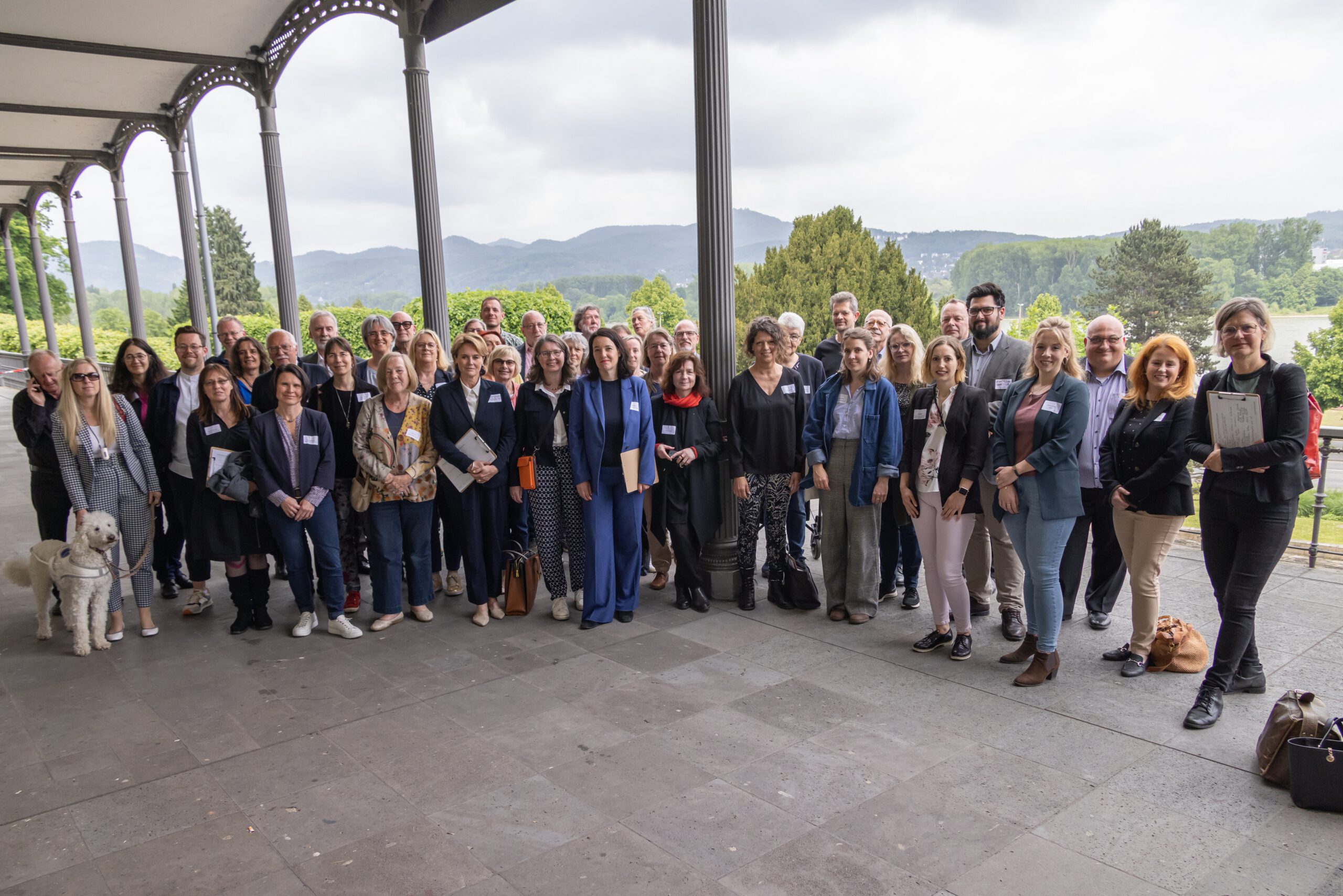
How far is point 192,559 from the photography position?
16.6 feet

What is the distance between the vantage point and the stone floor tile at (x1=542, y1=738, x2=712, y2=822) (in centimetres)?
295

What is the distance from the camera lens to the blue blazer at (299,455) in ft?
15.0

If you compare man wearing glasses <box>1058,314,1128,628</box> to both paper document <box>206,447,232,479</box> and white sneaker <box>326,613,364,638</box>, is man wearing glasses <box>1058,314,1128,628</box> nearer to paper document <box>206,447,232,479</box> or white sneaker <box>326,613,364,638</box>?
white sneaker <box>326,613,364,638</box>

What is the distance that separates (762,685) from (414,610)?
2276 mm

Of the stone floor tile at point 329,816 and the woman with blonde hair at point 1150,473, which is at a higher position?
the woman with blonde hair at point 1150,473

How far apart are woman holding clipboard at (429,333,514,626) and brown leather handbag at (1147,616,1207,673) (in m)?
3.53

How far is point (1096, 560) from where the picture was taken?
15.3 ft

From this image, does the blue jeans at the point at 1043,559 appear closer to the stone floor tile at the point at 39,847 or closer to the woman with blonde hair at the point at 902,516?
the woman with blonde hair at the point at 902,516

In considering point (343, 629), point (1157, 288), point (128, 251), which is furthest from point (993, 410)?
point (1157, 288)

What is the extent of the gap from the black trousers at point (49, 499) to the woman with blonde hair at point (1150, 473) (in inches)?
230

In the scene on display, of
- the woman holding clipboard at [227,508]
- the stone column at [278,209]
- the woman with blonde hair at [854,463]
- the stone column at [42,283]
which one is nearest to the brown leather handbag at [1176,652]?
the woman with blonde hair at [854,463]

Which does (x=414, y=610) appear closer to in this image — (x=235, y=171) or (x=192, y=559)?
(x=192, y=559)

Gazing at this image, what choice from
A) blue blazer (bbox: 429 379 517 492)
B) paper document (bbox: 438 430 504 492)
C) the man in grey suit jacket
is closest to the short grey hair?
blue blazer (bbox: 429 379 517 492)

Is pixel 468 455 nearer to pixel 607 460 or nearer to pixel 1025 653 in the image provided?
pixel 607 460
